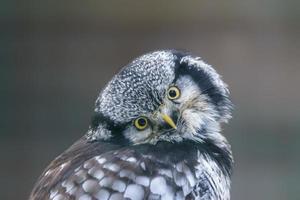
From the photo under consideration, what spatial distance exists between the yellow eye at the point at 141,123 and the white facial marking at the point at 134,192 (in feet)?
0.93

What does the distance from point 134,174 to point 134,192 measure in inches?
3.0

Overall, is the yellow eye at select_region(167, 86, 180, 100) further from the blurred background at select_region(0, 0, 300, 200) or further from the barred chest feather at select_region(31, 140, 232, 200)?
the blurred background at select_region(0, 0, 300, 200)

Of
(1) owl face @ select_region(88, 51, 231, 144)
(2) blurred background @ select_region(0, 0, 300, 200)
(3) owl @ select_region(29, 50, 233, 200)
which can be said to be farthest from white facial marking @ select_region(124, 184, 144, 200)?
(2) blurred background @ select_region(0, 0, 300, 200)

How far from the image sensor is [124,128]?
4.02 m

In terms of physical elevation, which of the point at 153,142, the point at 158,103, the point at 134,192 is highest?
the point at 158,103

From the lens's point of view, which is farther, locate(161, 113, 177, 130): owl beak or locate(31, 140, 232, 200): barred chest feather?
locate(161, 113, 177, 130): owl beak

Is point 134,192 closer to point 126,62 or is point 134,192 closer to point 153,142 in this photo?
point 153,142

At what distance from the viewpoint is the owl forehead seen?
397 cm

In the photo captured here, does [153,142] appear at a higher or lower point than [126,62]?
lower

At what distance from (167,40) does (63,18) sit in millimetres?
608

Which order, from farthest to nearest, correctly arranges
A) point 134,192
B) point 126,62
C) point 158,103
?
point 126,62, point 158,103, point 134,192

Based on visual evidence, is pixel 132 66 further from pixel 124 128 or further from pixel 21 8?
pixel 21 8

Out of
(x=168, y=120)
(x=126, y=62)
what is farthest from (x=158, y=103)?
(x=126, y=62)

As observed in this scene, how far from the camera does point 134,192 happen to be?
378cm
